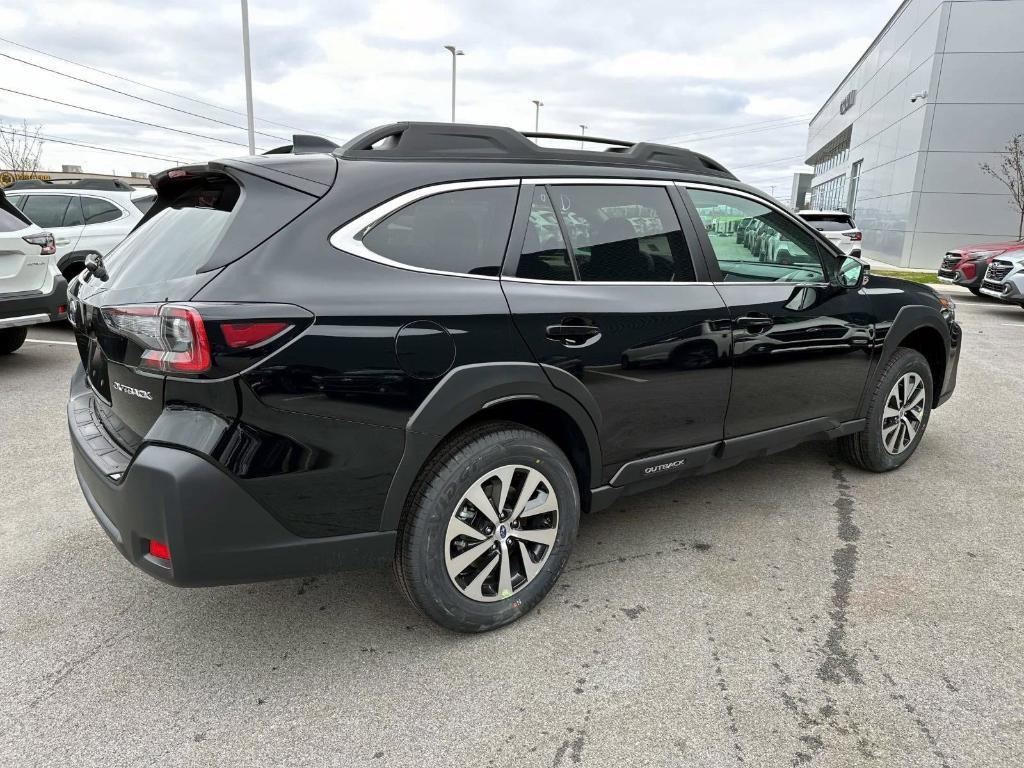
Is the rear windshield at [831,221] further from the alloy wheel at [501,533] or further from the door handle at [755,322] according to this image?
the alloy wheel at [501,533]

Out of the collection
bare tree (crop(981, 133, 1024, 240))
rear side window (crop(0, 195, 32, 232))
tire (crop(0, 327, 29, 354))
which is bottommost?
tire (crop(0, 327, 29, 354))

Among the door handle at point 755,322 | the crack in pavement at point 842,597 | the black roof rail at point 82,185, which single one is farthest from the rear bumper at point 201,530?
the black roof rail at point 82,185

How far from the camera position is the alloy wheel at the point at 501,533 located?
8.14 feet

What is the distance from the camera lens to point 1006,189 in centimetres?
2134

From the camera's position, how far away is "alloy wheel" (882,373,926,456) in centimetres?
410

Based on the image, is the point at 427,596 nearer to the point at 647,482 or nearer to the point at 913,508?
the point at 647,482

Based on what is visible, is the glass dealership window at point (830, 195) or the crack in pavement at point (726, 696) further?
the glass dealership window at point (830, 195)

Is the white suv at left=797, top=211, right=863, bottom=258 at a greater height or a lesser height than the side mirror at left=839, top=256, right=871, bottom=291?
greater

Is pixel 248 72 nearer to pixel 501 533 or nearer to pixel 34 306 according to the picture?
pixel 34 306

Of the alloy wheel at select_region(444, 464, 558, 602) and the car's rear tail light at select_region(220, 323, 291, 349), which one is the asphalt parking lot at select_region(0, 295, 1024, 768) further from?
the car's rear tail light at select_region(220, 323, 291, 349)

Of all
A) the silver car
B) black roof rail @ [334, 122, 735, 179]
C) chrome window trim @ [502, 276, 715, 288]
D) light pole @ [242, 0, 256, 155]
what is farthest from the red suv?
light pole @ [242, 0, 256, 155]

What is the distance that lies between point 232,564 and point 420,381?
775 mm

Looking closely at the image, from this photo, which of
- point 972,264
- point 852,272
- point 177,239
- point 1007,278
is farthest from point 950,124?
point 177,239

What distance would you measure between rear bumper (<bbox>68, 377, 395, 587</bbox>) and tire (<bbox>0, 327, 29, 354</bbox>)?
19.5 feet
